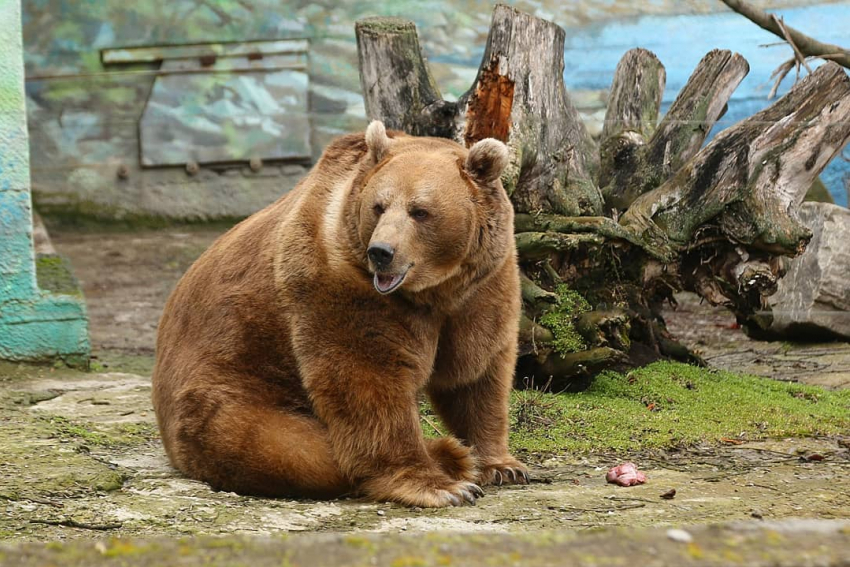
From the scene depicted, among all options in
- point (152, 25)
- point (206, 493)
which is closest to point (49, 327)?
point (206, 493)

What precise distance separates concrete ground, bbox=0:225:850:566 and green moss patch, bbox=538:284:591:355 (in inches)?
51.8

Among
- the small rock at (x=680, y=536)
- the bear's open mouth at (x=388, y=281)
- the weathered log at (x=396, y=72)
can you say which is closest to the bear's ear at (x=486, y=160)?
the bear's open mouth at (x=388, y=281)

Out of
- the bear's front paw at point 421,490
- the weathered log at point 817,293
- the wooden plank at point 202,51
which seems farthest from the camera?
the wooden plank at point 202,51

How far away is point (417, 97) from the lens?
6.13 metres

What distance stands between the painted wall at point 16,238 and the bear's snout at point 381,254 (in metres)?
3.99

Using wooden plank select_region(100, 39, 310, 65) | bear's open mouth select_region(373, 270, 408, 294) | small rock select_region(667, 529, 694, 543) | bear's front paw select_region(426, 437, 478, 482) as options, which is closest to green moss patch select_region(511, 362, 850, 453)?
bear's front paw select_region(426, 437, 478, 482)

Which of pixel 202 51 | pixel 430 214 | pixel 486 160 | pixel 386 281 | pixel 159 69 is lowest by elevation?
pixel 386 281

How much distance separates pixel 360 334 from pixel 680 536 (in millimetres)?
2312

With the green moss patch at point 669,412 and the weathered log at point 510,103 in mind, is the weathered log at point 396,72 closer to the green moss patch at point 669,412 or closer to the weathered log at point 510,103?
the weathered log at point 510,103

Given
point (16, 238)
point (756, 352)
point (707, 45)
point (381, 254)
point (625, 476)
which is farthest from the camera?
point (707, 45)

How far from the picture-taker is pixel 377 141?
3.97 meters

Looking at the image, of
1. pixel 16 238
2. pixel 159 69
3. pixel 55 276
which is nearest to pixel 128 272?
pixel 159 69

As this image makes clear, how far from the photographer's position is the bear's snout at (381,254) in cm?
358

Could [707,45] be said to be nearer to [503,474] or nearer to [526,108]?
[526,108]
